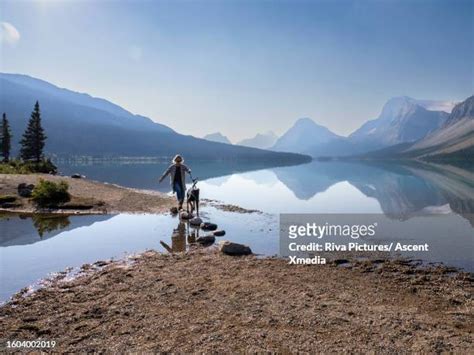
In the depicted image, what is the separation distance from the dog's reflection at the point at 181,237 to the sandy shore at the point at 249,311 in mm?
3214

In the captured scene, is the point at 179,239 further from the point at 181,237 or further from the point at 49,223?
the point at 49,223

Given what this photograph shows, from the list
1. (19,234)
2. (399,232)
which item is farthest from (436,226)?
(19,234)

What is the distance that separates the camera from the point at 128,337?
301 inches

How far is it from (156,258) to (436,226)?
1881 centimetres

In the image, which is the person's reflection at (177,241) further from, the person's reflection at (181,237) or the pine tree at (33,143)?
the pine tree at (33,143)

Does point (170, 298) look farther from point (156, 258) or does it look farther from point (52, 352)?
point (156, 258)

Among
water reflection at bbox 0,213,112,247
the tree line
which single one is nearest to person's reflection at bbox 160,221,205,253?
water reflection at bbox 0,213,112,247

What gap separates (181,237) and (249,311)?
32.5 feet

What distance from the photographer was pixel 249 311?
352 inches

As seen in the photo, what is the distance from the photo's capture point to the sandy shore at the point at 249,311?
7.45 meters

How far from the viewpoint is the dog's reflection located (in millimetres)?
16188

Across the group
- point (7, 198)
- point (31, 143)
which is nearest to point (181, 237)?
point (7, 198)

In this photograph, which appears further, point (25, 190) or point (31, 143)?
point (31, 143)

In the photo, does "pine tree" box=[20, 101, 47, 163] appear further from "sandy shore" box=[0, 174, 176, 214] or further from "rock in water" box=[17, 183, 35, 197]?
"rock in water" box=[17, 183, 35, 197]
